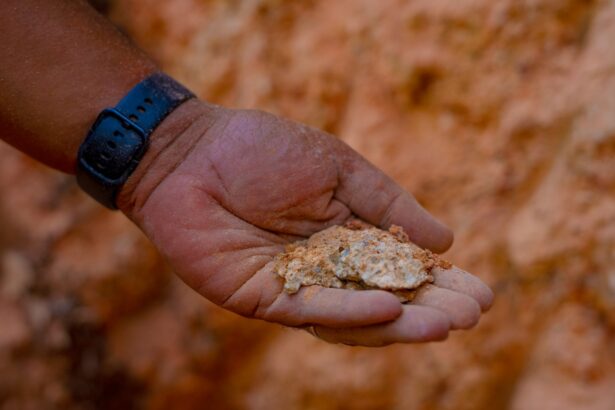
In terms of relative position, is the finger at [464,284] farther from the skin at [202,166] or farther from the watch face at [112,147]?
the watch face at [112,147]

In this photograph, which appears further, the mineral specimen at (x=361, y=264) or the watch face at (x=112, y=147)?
the watch face at (x=112, y=147)

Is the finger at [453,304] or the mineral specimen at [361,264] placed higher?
the finger at [453,304]

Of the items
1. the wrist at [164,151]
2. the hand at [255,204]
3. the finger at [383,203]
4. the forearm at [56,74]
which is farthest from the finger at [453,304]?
the forearm at [56,74]

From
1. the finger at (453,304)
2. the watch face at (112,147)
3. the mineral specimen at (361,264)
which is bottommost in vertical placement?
the watch face at (112,147)

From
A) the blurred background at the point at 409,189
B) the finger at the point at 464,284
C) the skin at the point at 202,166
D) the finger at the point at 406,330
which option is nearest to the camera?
the finger at the point at 406,330

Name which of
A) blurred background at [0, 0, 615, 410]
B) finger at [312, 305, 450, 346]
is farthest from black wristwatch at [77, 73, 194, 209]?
blurred background at [0, 0, 615, 410]

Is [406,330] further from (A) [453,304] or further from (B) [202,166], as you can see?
(B) [202,166]

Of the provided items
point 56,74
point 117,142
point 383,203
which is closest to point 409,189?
point 383,203

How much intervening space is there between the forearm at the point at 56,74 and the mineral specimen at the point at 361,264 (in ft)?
1.58

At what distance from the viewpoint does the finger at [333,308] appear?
1056 millimetres

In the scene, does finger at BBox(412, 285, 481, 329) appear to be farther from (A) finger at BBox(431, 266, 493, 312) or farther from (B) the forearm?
(B) the forearm

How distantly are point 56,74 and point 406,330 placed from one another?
828mm

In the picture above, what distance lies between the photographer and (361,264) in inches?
47.2

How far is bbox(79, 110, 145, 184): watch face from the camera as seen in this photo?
1.33 meters
